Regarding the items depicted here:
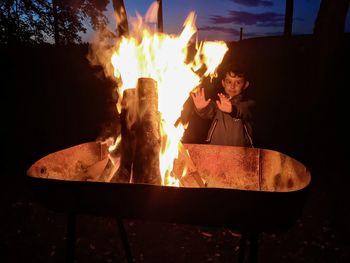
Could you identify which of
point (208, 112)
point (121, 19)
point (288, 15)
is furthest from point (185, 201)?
point (288, 15)

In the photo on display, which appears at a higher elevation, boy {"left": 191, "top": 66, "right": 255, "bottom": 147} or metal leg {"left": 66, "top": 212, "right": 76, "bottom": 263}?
boy {"left": 191, "top": 66, "right": 255, "bottom": 147}

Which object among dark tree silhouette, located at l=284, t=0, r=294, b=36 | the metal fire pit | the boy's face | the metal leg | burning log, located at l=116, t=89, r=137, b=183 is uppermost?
dark tree silhouette, located at l=284, t=0, r=294, b=36

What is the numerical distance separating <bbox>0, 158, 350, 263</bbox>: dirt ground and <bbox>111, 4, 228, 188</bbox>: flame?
166cm

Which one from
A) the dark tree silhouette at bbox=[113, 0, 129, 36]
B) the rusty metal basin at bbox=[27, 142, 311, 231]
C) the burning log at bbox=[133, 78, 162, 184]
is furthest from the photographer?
the dark tree silhouette at bbox=[113, 0, 129, 36]

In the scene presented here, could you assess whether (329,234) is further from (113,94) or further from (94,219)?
(113,94)

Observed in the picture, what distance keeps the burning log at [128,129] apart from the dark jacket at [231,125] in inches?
61.4

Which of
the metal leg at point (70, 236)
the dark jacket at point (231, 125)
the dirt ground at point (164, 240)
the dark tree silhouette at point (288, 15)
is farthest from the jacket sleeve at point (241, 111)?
the dark tree silhouette at point (288, 15)

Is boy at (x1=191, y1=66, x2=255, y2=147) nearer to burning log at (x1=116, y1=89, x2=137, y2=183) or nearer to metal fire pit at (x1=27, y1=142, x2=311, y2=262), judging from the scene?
burning log at (x1=116, y1=89, x2=137, y2=183)

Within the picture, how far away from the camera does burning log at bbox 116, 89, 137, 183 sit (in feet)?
9.22

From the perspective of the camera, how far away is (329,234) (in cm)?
447

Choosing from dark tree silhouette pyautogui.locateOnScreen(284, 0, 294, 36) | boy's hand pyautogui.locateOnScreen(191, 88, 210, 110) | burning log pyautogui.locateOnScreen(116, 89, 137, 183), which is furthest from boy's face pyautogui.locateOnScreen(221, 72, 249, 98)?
dark tree silhouette pyautogui.locateOnScreen(284, 0, 294, 36)

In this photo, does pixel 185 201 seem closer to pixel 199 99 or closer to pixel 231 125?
pixel 199 99

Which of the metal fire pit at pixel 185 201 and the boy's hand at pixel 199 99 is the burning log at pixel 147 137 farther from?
the boy's hand at pixel 199 99

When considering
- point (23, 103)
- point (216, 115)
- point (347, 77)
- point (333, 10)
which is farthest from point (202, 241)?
point (23, 103)
